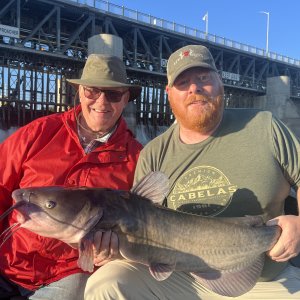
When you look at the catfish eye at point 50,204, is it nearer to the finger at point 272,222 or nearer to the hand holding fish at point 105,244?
the hand holding fish at point 105,244

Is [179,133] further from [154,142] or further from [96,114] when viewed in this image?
[96,114]

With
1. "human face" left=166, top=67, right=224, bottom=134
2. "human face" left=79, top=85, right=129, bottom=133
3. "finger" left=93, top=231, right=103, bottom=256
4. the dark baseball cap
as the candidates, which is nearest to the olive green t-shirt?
"human face" left=166, top=67, right=224, bottom=134

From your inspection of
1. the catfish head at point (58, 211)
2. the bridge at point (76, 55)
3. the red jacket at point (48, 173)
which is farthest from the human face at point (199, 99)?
the bridge at point (76, 55)

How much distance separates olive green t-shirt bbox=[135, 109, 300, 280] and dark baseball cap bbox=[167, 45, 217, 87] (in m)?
0.56

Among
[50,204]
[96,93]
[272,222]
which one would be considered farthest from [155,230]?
[96,93]

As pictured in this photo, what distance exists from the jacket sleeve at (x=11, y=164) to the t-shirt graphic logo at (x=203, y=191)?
1.45 metres

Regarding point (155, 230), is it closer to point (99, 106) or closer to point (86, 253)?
point (86, 253)

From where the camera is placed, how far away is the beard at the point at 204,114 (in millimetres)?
3309

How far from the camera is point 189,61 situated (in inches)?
132

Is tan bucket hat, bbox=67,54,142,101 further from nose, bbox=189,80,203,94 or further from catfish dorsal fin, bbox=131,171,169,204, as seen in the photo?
catfish dorsal fin, bbox=131,171,169,204

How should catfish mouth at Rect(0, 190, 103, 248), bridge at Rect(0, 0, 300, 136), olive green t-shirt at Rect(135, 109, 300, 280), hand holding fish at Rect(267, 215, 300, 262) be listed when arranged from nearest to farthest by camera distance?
catfish mouth at Rect(0, 190, 103, 248) < hand holding fish at Rect(267, 215, 300, 262) < olive green t-shirt at Rect(135, 109, 300, 280) < bridge at Rect(0, 0, 300, 136)

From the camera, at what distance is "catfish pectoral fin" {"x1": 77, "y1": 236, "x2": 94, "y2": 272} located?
2596mm

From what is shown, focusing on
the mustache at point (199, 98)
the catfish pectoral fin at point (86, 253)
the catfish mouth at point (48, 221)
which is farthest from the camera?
the mustache at point (199, 98)

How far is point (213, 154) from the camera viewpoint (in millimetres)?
3264
